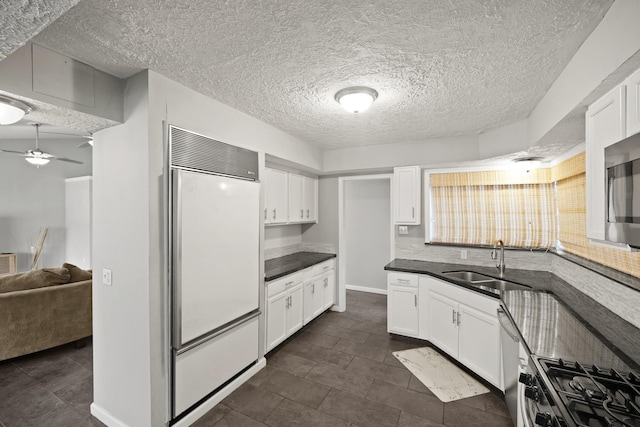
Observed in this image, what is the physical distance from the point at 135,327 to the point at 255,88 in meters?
1.92

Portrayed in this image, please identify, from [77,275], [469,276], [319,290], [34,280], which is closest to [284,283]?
[319,290]

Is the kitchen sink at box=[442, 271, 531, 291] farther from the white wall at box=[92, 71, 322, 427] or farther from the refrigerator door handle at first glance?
the white wall at box=[92, 71, 322, 427]

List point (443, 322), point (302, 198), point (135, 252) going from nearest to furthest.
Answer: point (135, 252) → point (443, 322) → point (302, 198)

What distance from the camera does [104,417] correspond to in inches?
82.3

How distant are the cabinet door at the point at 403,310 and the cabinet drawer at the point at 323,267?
1025 millimetres

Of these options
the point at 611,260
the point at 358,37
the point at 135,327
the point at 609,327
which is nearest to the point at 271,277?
the point at 135,327

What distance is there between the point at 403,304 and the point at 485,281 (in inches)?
37.3

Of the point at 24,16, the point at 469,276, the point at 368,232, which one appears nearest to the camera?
the point at 24,16

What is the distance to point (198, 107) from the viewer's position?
2215mm

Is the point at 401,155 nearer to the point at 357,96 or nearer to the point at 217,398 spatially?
the point at 357,96

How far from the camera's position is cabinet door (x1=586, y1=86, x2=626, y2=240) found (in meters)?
1.22

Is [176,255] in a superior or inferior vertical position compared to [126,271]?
superior

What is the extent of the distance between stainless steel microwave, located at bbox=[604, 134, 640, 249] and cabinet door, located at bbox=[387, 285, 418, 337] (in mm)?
2348

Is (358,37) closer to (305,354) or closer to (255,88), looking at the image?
(255,88)
